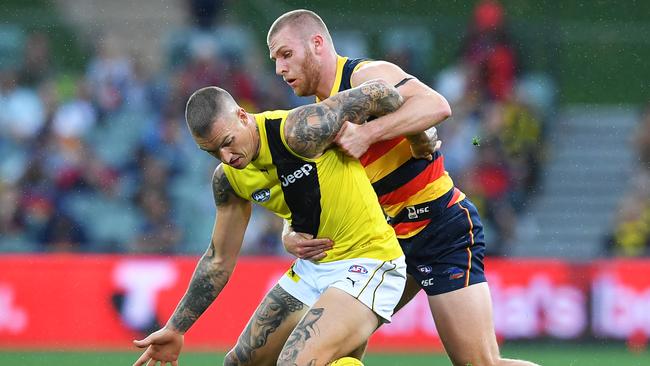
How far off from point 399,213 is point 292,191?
1127 mm

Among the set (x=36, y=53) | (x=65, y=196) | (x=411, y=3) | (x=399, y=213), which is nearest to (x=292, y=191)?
(x=399, y=213)

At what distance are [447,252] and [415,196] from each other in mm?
382

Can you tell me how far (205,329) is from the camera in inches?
479

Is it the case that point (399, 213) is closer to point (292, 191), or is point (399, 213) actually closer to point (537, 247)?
point (292, 191)

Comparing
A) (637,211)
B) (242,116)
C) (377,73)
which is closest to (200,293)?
(242,116)

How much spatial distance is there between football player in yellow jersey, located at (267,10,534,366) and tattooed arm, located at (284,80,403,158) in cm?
11

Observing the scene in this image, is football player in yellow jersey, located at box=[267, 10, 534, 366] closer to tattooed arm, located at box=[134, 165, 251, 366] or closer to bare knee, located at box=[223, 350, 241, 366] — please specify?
tattooed arm, located at box=[134, 165, 251, 366]

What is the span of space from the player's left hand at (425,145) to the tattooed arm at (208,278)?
1.01 m

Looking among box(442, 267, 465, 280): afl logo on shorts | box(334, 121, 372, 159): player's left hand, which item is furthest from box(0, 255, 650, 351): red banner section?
box(334, 121, 372, 159): player's left hand

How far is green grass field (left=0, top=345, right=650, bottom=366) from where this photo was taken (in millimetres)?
11094

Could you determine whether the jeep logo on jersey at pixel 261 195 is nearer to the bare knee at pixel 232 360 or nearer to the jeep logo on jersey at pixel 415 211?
the bare knee at pixel 232 360

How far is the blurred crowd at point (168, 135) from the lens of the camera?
1417 centimetres

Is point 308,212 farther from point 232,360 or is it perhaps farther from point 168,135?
point 168,135

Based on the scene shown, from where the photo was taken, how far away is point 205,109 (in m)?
5.99
